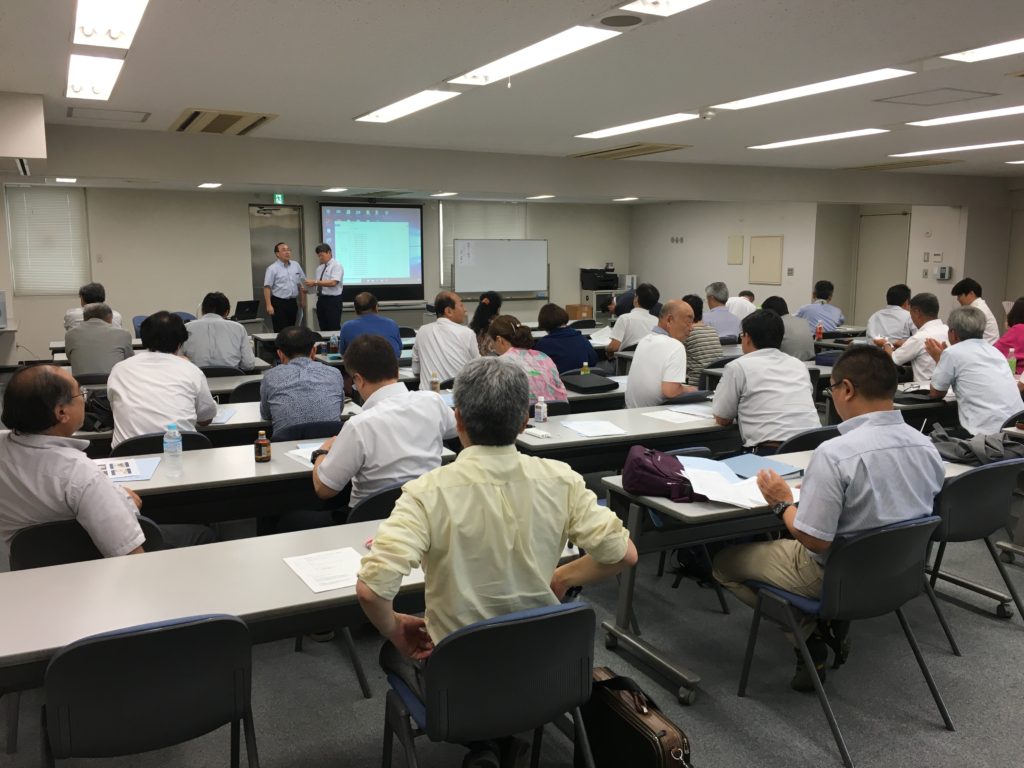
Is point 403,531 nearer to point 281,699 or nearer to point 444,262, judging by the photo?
point 281,699

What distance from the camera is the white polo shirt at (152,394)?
4.26m

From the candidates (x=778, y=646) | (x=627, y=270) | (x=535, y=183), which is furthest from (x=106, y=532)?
(x=627, y=270)

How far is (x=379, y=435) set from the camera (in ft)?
10.6

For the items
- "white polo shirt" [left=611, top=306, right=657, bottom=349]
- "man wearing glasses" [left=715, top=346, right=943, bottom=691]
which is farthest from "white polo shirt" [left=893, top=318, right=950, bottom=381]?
"man wearing glasses" [left=715, top=346, right=943, bottom=691]

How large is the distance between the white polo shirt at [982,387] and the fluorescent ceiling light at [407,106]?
371 centimetres

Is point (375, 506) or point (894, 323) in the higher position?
point (894, 323)

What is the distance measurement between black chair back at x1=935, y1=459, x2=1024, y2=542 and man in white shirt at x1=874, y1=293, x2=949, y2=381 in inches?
115

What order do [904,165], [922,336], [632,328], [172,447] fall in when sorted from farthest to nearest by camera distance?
[904,165], [632,328], [922,336], [172,447]

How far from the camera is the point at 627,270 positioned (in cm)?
1686

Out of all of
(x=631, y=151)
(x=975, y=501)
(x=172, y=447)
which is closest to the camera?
(x=975, y=501)

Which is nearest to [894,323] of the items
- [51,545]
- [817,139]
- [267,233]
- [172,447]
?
[817,139]

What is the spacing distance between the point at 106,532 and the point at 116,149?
5.22 metres

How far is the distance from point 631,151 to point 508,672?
7076 millimetres

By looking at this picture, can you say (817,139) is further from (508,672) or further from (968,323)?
(508,672)
